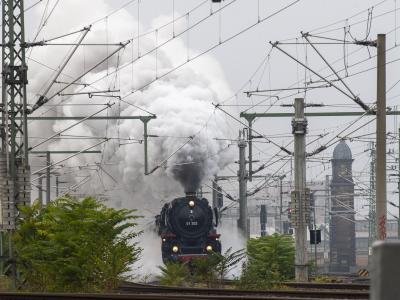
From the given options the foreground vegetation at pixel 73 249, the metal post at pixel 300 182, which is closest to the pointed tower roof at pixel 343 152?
the metal post at pixel 300 182

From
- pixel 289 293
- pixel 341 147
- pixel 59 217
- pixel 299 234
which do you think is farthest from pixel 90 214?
pixel 341 147

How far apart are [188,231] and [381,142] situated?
15.6 metres

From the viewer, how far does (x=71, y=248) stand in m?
22.5

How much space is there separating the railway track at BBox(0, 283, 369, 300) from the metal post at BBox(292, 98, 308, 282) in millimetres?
4430

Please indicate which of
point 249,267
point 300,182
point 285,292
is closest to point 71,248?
point 285,292

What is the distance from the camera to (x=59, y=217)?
918 inches

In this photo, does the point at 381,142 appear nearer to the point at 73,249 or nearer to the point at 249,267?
the point at 73,249

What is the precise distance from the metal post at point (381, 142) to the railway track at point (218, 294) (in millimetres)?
1947

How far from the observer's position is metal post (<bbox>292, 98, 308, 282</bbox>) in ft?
94.1

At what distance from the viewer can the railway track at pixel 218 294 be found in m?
15.8

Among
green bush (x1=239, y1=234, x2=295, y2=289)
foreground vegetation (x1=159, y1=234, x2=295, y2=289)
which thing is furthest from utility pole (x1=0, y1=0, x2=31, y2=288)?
green bush (x1=239, y1=234, x2=295, y2=289)

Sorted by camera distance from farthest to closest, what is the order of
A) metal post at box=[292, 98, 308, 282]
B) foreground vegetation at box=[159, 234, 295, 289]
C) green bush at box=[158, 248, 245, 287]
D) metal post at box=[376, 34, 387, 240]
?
green bush at box=[158, 248, 245, 287] → metal post at box=[292, 98, 308, 282] → foreground vegetation at box=[159, 234, 295, 289] → metal post at box=[376, 34, 387, 240]

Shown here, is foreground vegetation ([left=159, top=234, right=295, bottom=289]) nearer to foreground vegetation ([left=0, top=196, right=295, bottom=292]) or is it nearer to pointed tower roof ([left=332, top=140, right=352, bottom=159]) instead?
foreground vegetation ([left=0, top=196, right=295, bottom=292])

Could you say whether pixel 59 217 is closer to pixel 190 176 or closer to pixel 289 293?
Result: pixel 289 293
